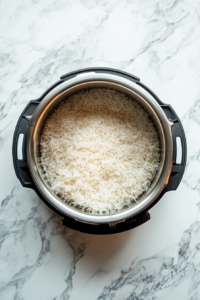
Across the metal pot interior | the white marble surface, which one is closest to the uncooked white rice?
the metal pot interior

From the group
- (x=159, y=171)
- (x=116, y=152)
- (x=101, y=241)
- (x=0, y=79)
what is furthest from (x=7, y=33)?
(x=101, y=241)

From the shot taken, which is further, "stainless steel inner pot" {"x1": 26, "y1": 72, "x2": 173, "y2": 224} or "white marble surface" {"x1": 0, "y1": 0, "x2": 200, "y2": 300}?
"white marble surface" {"x1": 0, "y1": 0, "x2": 200, "y2": 300}

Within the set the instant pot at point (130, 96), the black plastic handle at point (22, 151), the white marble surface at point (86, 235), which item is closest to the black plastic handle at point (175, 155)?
the instant pot at point (130, 96)

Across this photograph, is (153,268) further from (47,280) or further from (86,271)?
(47,280)

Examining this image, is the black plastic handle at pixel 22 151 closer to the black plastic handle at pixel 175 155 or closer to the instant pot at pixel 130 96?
the instant pot at pixel 130 96

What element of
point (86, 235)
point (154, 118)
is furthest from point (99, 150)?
point (86, 235)

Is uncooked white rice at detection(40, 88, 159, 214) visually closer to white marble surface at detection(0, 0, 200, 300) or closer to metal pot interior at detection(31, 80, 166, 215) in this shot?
metal pot interior at detection(31, 80, 166, 215)
